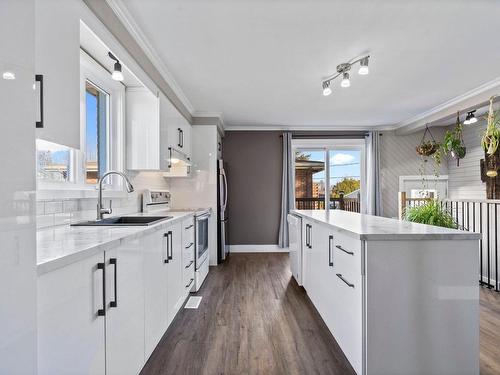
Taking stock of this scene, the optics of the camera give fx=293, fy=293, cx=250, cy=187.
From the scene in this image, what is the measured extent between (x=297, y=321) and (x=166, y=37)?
270cm

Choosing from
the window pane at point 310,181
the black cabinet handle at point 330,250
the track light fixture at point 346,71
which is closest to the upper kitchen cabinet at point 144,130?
the black cabinet handle at point 330,250

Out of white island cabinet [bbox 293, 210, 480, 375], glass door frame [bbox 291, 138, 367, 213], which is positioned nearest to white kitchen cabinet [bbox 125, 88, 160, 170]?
white island cabinet [bbox 293, 210, 480, 375]

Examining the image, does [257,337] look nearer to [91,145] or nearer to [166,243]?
[166,243]

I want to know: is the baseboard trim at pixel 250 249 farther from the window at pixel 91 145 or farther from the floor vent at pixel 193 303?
the window at pixel 91 145

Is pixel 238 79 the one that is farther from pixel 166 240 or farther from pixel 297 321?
pixel 297 321

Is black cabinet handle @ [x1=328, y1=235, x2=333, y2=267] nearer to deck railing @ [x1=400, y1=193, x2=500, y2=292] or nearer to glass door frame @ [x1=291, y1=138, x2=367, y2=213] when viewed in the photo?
deck railing @ [x1=400, y1=193, x2=500, y2=292]

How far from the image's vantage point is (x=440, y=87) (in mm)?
3701

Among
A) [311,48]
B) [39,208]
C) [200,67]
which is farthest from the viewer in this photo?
[200,67]

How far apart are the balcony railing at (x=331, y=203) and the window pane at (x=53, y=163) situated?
14.8ft

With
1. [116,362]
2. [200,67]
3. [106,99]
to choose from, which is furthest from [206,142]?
[116,362]

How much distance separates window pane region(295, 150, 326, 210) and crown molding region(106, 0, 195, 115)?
303 cm

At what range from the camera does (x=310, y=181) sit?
5977 mm

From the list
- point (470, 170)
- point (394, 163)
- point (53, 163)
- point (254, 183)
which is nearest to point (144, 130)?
point (53, 163)

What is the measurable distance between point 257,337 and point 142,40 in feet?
8.53
